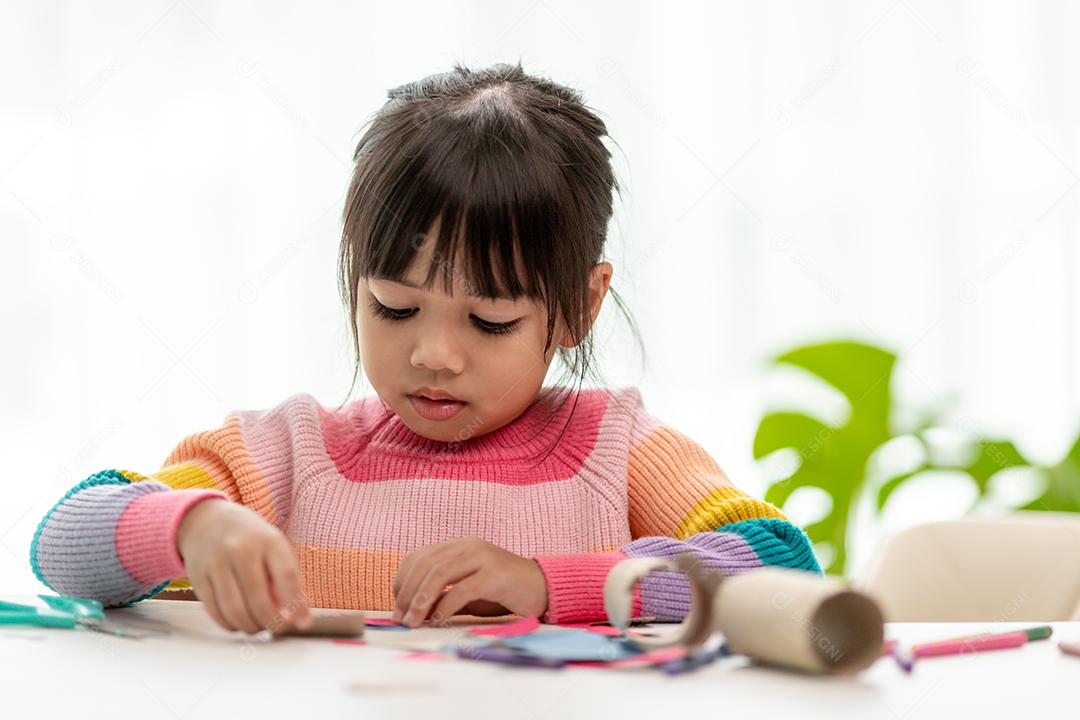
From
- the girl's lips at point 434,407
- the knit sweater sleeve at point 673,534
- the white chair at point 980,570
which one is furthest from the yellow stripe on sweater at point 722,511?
the white chair at point 980,570

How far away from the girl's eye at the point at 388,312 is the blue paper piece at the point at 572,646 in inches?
16.0

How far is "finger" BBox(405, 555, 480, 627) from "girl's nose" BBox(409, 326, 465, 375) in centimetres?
20

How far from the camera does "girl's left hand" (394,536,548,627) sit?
2.70ft

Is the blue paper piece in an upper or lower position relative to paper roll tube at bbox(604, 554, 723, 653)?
lower

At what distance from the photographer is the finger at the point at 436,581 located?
2.66 ft

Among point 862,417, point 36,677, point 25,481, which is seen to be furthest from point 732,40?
Result: point 36,677

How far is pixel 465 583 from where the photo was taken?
857 millimetres

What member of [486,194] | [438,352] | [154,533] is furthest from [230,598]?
[486,194]

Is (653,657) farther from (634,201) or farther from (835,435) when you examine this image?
(634,201)

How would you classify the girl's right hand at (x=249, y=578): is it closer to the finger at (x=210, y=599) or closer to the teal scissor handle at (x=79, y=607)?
the finger at (x=210, y=599)

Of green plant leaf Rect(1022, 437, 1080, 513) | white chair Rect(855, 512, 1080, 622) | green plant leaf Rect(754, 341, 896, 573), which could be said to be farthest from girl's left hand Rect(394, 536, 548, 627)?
green plant leaf Rect(1022, 437, 1080, 513)

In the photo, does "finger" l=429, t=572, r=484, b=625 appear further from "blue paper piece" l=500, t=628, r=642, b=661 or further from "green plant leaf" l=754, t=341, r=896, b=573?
"green plant leaf" l=754, t=341, r=896, b=573

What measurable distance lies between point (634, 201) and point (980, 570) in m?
1.19

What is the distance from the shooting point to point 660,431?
1180 mm
